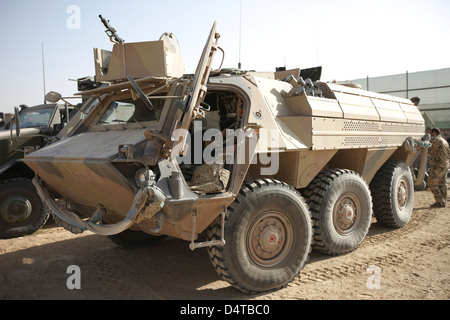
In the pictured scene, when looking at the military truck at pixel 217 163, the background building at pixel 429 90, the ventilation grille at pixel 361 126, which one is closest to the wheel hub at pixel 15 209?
the military truck at pixel 217 163

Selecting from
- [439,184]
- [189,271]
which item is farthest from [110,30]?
[439,184]

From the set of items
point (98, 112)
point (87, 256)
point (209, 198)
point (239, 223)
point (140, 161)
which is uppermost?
point (98, 112)

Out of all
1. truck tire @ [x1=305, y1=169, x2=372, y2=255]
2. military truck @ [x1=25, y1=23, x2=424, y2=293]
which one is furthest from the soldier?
truck tire @ [x1=305, y1=169, x2=372, y2=255]

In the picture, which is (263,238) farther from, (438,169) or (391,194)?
(438,169)

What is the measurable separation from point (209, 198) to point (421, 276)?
238cm

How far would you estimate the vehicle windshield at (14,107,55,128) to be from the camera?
23.2ft

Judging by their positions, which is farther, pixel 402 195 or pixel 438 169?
pixel 438 169

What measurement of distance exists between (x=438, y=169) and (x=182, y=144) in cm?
659

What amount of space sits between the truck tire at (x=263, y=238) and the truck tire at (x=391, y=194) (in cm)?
240

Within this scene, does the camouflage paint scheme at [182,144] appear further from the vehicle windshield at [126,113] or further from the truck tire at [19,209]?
the truck tire at [19,209]

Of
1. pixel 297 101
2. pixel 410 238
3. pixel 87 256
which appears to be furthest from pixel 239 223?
pixel 410 238

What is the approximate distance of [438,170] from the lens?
314 inches

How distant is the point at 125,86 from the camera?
387cm
